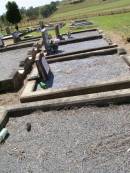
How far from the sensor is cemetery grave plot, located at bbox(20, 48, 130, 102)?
29.2ft

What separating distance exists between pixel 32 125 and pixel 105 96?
5.91 feet

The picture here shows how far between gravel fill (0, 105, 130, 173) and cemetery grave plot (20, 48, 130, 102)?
1530 millimetres

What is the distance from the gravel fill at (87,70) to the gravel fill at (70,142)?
267 cm

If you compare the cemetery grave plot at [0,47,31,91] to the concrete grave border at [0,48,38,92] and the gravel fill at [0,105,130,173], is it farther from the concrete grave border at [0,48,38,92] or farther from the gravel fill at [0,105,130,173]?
the gravel fill at [0,105,130,173]

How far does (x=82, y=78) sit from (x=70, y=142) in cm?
496

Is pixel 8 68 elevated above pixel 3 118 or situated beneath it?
situated beneath

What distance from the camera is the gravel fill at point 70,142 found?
537 centimetres

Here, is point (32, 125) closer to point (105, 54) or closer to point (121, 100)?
point (121, 100)

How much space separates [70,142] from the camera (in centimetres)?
611

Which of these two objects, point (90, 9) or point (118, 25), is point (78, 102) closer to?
point (118, 25)

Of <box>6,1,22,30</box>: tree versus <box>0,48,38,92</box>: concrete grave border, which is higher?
<box>0,48,38,92</box>: concrete grave border

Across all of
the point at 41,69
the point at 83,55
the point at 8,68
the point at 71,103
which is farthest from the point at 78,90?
the point at 8,68

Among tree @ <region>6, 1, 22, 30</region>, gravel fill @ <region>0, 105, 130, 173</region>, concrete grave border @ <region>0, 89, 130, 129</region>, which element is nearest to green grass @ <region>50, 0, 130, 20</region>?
tree @ <region>6, 1, 22, 30</region>

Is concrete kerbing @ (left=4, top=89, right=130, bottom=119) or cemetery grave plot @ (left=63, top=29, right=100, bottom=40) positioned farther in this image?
cemetery grave plot @ (left=63, top=29, right=100, bottom=40)
